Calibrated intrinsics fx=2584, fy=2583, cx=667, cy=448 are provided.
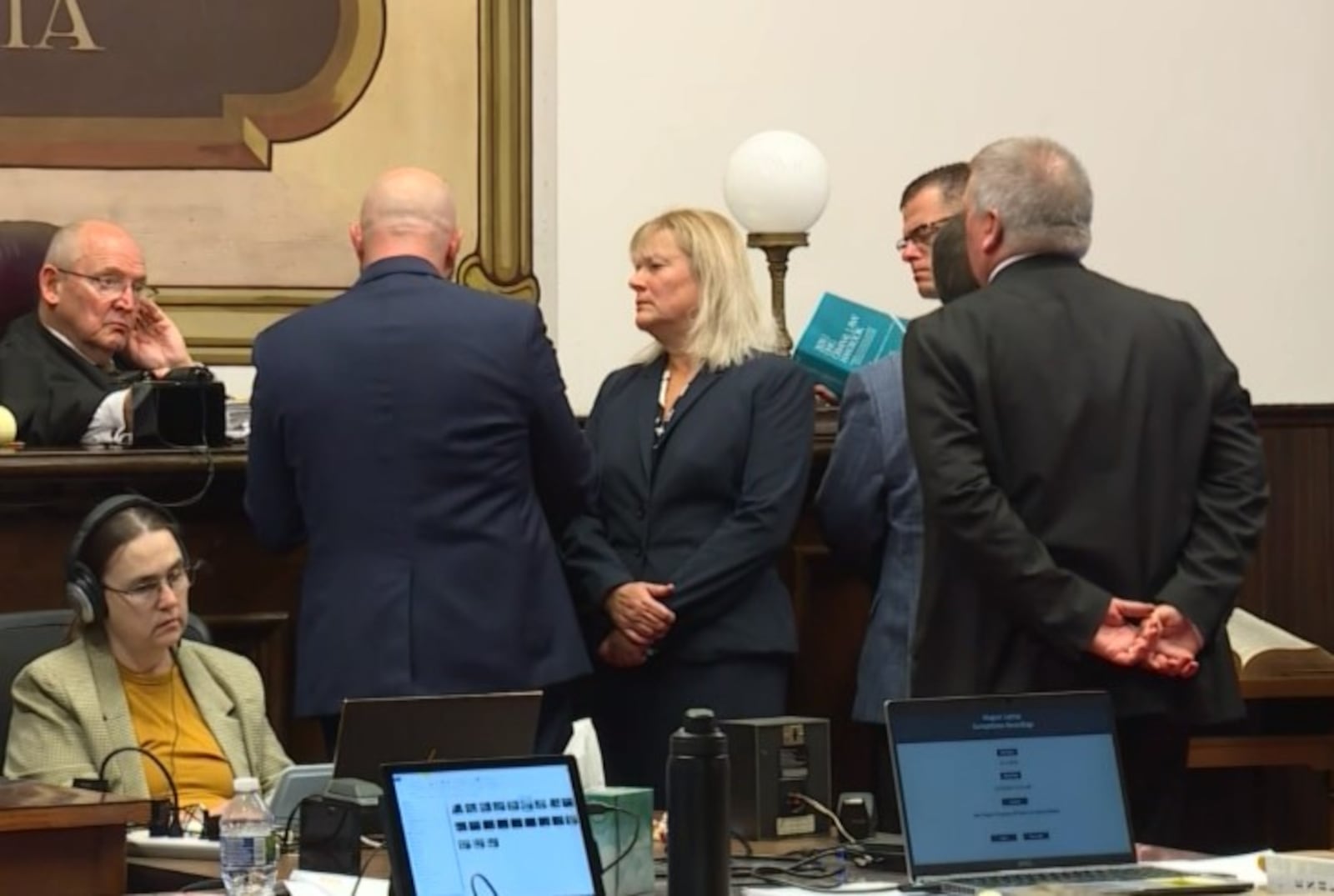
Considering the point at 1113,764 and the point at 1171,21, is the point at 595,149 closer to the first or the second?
the point at 1171,21

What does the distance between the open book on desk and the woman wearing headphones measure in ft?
7.50

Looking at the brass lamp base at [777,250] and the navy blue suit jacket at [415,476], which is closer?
the navy blue suit jacket at [415,476]

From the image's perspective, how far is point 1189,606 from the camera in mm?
3896

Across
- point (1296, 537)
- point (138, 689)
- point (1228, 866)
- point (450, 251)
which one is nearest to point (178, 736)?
point (138, 689)

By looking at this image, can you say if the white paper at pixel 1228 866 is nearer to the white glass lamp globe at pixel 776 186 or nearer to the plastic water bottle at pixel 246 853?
the plastic water bottle at pixel 246 853

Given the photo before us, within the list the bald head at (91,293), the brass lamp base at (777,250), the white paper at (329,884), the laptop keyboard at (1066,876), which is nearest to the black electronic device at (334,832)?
the white paper at (329,884)

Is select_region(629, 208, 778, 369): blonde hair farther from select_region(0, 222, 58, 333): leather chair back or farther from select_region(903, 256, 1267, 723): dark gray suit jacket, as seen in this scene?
select_region(0, 222, 58, 333): leather chair back

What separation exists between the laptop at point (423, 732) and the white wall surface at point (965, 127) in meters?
3.61

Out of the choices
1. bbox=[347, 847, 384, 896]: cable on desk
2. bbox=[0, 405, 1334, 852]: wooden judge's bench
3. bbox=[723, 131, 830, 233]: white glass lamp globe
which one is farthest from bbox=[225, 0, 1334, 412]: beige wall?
bbox=[347, 847, 384, 896]: cable on desk

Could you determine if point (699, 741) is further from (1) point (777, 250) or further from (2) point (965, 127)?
(2) point (965, 127)

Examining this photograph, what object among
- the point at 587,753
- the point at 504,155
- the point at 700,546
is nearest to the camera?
the point at 587,753

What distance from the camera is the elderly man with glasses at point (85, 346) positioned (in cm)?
493

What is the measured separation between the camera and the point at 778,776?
3.51 metres

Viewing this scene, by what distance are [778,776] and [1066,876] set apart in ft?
1.71
